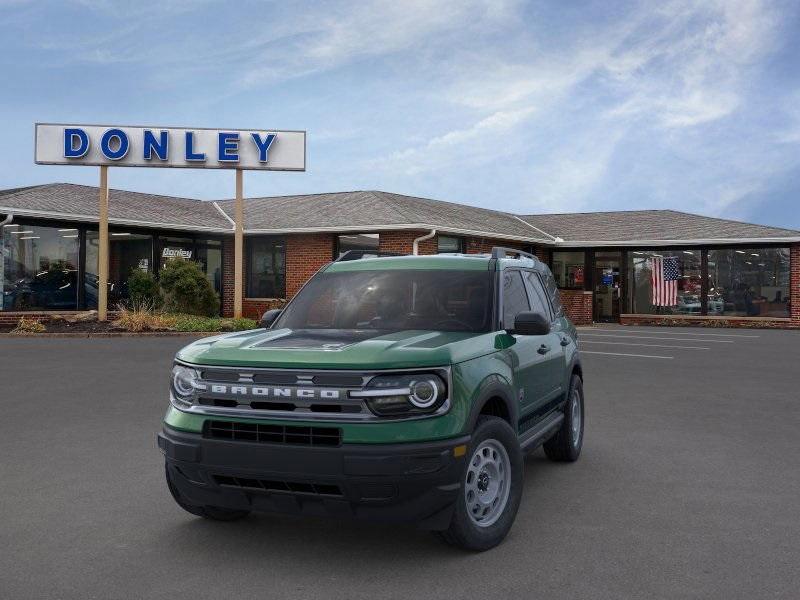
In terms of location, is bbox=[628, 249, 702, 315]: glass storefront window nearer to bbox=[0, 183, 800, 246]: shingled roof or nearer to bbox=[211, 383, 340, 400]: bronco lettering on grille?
bbox=[0, 183, 800, 246]: shingled roof

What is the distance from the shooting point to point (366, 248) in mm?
26203

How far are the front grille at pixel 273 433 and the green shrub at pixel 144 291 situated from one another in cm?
2045

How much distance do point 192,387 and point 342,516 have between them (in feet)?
3.87

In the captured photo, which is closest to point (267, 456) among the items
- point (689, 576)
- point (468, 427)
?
point (468, 427)

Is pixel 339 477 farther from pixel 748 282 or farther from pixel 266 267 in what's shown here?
pixel 748 282

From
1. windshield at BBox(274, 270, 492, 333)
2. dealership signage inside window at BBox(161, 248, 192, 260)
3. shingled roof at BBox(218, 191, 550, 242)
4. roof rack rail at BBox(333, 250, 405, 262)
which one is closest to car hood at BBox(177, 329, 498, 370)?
windshield at BBox(274, 270, 492, 333)

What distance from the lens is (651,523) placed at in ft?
16.7

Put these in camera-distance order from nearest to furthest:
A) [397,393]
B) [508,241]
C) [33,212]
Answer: [397,393], [33,212], [508,241]

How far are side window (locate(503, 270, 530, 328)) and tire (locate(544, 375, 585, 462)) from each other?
123 cm

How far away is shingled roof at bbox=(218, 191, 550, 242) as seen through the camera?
84.2 ft

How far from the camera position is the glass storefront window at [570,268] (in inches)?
1244

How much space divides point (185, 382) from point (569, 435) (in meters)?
3.58

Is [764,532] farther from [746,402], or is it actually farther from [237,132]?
[237,132]

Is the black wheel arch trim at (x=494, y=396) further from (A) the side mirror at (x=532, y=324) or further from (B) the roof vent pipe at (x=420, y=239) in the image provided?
(B) the roof vent pipe at (x=420, y=239)
